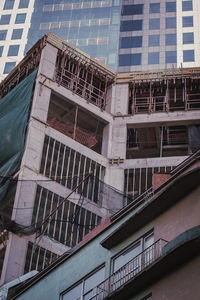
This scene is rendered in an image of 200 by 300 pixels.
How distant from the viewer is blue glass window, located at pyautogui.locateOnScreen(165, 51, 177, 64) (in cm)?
9151

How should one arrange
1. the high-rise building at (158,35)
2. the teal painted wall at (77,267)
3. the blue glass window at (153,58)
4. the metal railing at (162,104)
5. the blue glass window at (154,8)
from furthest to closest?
1. the blue glass window at (154,8)
2. the high-rise building at (158,35)
3. the blue glass window at (153,58)
4. the metal railing at (162,104)
5. the teal painted wall at (77,267)

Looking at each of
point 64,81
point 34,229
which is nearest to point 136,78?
point 64,81

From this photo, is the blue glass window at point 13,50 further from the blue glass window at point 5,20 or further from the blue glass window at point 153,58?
the blue glass window at point 153,58

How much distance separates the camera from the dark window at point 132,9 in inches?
3944

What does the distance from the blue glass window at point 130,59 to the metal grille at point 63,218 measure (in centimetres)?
5201

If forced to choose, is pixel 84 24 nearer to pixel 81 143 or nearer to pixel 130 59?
pixel 130 59

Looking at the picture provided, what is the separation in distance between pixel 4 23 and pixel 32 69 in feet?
198

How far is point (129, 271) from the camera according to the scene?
19.9m

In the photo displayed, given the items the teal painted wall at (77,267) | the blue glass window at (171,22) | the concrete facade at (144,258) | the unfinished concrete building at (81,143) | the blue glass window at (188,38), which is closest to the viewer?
the concrete facade at (144,258)

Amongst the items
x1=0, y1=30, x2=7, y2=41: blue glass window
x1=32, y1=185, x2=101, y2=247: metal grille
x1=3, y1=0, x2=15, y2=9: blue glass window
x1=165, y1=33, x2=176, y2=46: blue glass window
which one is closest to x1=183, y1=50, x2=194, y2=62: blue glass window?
x1=165, y1=33, x2=176, y2=46: blue glass window

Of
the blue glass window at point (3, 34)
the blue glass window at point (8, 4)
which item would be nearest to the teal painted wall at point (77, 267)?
the blue glass window at point (3, 34)

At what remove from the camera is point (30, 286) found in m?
25.0

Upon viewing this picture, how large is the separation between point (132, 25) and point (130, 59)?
7655 mm

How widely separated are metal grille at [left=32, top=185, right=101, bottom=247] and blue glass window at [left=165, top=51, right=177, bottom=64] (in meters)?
52.2
